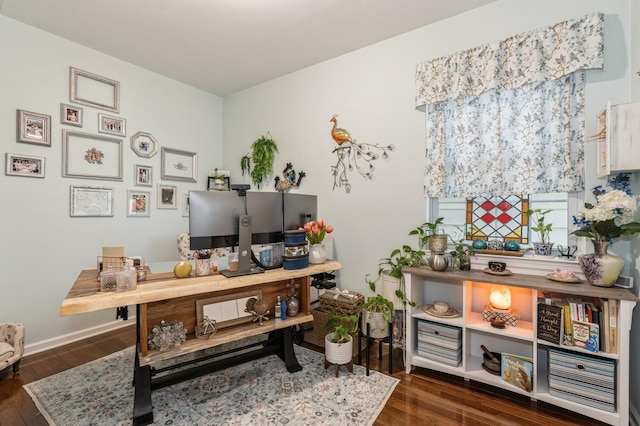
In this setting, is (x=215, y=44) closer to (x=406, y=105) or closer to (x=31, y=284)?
(x=406, y=105)

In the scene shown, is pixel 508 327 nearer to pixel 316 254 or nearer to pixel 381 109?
pixel 316 254

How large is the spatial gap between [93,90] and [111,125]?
0.37 m

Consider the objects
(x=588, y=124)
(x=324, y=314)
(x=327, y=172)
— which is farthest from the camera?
(x=327, y=172)

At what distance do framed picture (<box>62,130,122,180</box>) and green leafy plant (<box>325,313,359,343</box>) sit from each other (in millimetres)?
2836

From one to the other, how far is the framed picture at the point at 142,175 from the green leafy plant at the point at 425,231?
3115 millimetres

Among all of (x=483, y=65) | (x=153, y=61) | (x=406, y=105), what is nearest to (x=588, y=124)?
(x=483, y=65)

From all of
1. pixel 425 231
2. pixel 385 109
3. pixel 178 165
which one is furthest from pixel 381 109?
pixel 178 165

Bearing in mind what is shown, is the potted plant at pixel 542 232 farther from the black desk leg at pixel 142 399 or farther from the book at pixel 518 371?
the black desk leg at pixel 142 399

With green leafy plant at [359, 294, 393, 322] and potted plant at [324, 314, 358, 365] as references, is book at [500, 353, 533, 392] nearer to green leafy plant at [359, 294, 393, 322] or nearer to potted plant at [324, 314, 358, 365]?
green leafy plant at [359, 294, 393, 322]

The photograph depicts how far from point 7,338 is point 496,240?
4.04m

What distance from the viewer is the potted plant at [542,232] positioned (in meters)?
2.24

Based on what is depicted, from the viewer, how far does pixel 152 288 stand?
5.77 ft

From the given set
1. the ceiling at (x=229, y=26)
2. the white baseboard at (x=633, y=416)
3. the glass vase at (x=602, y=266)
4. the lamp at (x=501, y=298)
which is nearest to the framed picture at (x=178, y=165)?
the ceiling at (x=229, y=26)

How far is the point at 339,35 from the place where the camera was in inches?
114
